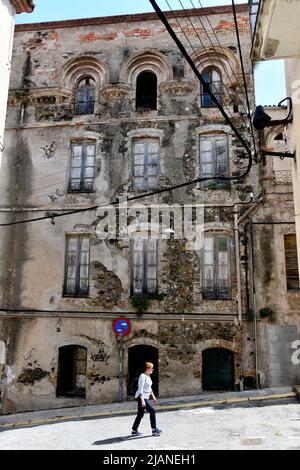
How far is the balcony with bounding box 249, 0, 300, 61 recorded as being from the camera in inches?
227

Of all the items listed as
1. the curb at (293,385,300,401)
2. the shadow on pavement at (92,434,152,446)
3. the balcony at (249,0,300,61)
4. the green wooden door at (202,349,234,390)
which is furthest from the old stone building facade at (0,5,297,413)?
the balcony at (249,0,300,61)

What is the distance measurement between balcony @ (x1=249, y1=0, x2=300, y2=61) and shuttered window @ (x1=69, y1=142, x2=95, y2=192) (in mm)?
9012

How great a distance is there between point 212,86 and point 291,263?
7013 millimetres

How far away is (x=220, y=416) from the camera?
397 inches

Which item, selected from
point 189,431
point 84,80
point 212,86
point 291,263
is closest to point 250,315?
point 291,263

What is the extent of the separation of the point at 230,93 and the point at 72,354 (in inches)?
414

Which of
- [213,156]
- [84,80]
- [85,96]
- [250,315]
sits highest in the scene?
[84,80]

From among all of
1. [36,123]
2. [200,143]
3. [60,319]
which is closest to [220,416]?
[60,319]

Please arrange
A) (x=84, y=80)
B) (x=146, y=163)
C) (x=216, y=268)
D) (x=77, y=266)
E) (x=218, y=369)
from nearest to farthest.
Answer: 1. (x=218, y=369)
2. (x=216, y=268)
3. (x=77, y=266)
4. (x=146, y=163)
5. (x=84, y=80)

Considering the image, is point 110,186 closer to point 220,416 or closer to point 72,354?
point 72,354

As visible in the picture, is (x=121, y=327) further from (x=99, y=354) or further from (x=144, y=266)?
(x=144, y=266)

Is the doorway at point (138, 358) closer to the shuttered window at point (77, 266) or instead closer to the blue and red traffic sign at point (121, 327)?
the blue and red traffic sign at point (121, 327)

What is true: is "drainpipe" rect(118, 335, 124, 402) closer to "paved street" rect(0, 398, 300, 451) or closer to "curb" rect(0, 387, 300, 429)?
"curb" rect(0, 387, 300, 429)

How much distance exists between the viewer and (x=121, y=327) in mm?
13227
